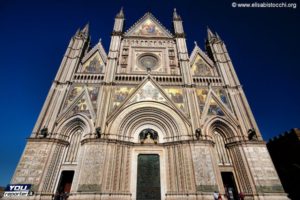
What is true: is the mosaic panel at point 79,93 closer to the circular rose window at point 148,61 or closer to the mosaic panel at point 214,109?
Result: the circular rose window at point 148,61

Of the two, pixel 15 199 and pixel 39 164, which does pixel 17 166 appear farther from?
pixel 15 199

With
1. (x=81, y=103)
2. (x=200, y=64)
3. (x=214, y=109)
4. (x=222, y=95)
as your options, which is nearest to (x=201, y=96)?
(x=214, y=109)

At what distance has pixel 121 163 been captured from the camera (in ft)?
40.9

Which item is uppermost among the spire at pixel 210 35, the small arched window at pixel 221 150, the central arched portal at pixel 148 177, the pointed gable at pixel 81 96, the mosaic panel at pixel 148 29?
the mosaic panel at pixel 148 29

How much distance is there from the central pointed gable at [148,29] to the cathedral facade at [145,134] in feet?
12.6

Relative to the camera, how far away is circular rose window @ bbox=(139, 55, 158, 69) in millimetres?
18766

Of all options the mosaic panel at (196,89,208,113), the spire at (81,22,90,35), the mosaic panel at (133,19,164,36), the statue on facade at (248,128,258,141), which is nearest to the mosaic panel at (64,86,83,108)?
the spire at (81,22,90,35)

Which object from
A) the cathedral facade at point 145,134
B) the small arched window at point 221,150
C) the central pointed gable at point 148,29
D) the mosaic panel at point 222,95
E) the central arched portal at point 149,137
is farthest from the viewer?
the central pointed gable at point 148,29

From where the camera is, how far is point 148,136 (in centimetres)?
1445

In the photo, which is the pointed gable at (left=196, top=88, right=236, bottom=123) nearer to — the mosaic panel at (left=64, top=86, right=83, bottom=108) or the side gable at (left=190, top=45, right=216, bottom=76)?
the side gable at (left=190, top=45, right=216, bottom=76)

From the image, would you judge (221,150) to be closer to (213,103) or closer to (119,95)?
(213,103)

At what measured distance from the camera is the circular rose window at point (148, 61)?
18.8 metres

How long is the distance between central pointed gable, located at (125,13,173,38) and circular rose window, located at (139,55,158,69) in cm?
390

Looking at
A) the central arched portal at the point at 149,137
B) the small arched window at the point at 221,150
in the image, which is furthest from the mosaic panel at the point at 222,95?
the central arched portal at the point at 149,137
